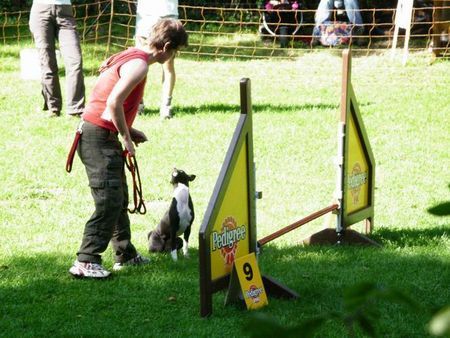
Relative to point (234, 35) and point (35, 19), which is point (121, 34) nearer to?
point (234, 35)

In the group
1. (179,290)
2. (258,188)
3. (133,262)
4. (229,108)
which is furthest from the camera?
(229,108)

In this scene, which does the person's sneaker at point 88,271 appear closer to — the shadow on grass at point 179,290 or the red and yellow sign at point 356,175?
the shadow on grass at point 179,290

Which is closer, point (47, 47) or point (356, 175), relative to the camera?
point (356, 175)

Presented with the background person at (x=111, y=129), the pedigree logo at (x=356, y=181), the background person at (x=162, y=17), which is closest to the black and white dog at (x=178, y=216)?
the background person at (x=111, y=129)

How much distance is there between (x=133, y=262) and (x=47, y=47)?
17.4 feet

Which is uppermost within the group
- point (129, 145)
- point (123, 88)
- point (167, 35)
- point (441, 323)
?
point (441, 323)

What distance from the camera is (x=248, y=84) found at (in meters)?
4.64

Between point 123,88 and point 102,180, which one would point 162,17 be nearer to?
point 102,180

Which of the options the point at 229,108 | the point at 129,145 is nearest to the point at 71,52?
the point at 229,108

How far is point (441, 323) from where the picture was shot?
764 millimetres

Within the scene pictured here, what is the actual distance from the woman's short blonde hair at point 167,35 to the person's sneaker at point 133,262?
1.41 metres

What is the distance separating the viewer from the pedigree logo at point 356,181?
6.25 m

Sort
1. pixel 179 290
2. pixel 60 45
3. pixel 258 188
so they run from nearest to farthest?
pixel 179 290 → pixel 258 188 → pixel 60 45

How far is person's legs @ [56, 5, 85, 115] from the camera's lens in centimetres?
1013
